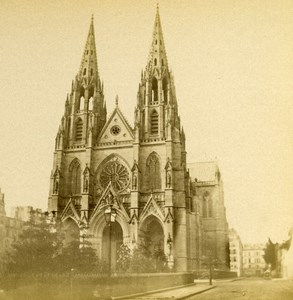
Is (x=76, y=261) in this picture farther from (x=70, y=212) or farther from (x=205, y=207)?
(x=205, y=207)

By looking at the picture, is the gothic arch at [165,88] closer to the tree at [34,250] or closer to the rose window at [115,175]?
the rose window at [115,175]

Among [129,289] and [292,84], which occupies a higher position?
[292,84]

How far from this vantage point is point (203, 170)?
2170 inches

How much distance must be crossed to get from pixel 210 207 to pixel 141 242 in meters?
Answer: 18.1

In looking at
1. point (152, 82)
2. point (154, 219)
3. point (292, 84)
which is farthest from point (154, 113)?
point (292, 84)

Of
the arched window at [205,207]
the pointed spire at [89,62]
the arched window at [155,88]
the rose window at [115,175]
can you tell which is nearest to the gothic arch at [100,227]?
the rose window at [115,175]

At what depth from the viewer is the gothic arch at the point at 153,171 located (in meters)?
37.2

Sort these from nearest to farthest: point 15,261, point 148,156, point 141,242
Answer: point 15,261, point 141,242, point 148,156

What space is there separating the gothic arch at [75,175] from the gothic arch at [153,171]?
6.57 metres

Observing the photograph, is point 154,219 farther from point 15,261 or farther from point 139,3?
point 139,3

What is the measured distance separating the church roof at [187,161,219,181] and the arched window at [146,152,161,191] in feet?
54.3

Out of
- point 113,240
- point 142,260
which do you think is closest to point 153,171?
point 113,240

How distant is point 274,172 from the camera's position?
15.5 meters

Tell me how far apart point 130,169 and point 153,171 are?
6.81 feet
